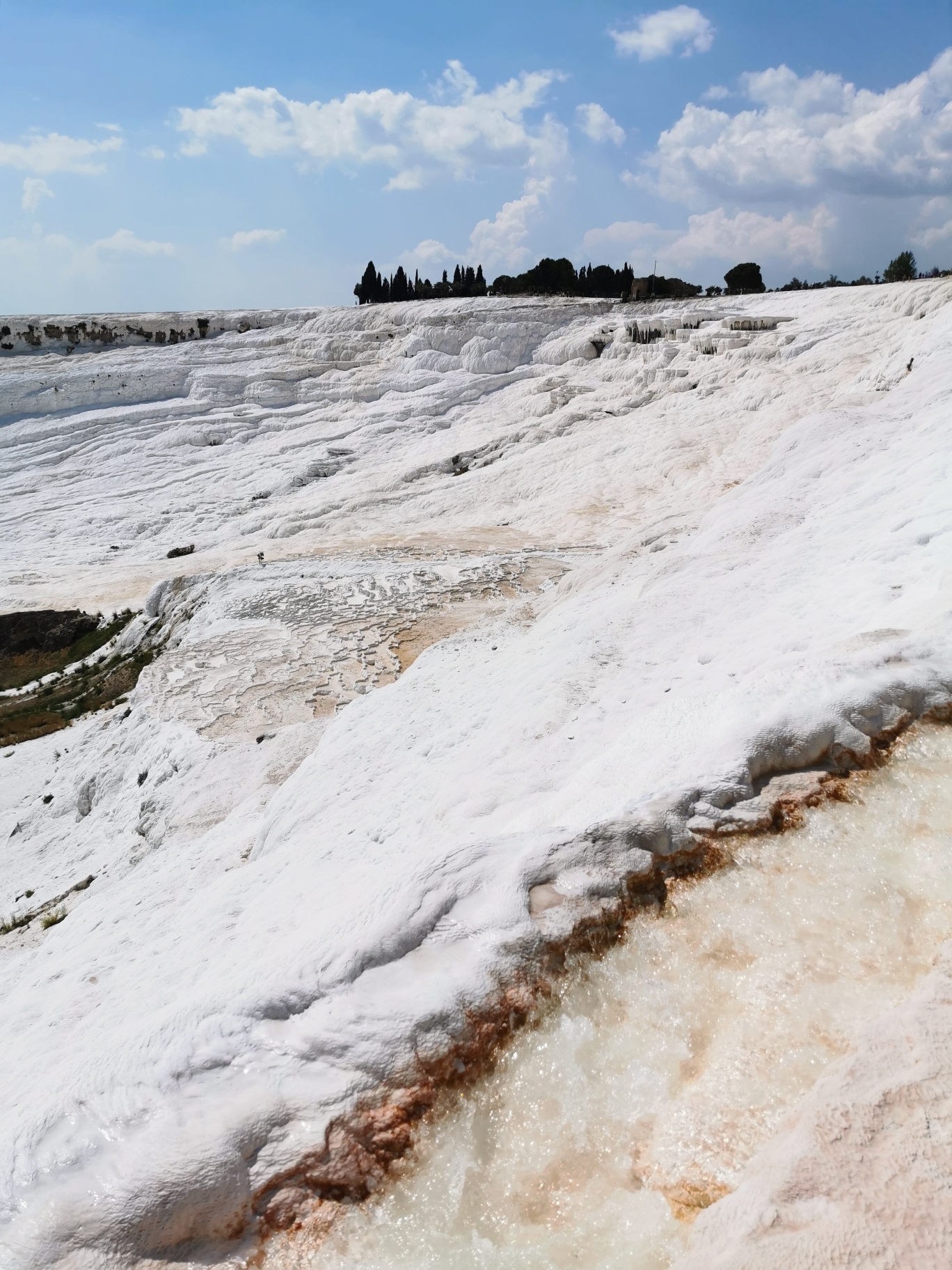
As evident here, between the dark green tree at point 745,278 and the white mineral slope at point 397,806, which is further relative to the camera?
the dark green tree at point 745,278

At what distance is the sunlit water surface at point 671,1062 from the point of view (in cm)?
208

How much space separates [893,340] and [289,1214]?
2216 cm

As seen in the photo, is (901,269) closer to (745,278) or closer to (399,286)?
(745,278)

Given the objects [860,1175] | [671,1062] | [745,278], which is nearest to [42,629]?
[671,1062]

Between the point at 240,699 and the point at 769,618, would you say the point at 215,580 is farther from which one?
the point at 769,618

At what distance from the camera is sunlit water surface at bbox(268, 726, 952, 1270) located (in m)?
2.08

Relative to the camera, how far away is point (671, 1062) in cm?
239

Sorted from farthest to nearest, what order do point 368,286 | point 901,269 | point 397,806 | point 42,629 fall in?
point 368,286
point 901,269
point 42,629
point 397,806

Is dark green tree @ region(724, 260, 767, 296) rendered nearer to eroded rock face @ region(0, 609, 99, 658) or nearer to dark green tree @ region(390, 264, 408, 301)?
dark green tree @ region(390, 264, 408, 301)

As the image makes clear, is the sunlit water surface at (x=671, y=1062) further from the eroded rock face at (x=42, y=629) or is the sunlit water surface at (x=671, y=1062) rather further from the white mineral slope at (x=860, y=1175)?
the eroded rock face at (x=42, y=629)

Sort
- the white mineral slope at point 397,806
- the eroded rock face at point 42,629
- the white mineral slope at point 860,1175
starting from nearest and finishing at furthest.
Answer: the white mineral slope at point 860,1175, the white mineral slope at point 397,806, the eroded rock face at point 42,629

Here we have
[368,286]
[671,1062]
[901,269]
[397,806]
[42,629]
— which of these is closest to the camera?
[671,1062]

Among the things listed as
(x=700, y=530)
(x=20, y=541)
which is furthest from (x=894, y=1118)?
(x=20, y=541)

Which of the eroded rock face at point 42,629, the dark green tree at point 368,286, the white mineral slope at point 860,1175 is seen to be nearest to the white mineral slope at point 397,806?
the white mineral slope at point 860,1175
